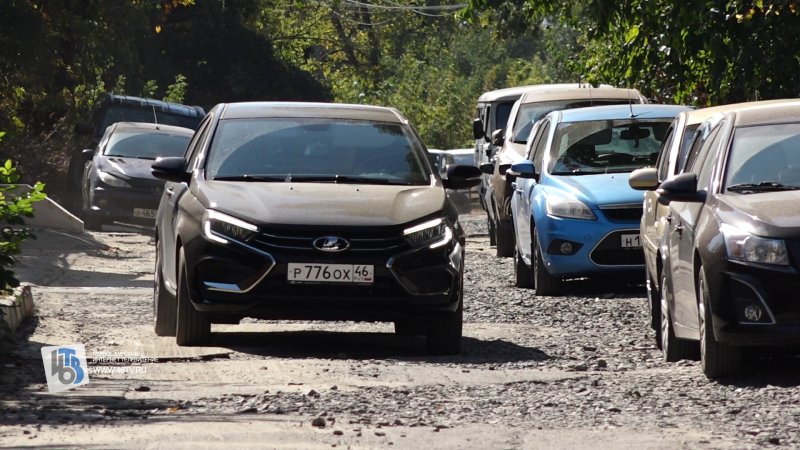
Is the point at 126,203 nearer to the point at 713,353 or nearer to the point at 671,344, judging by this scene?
the point at 671,344

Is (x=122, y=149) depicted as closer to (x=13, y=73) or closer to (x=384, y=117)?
(x=13, y=73)

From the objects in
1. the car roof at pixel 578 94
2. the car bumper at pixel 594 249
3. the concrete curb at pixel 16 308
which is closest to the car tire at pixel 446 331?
the concrete curb at pixel 16 308

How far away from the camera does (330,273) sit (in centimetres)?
1066

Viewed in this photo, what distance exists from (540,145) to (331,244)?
7.70 meters

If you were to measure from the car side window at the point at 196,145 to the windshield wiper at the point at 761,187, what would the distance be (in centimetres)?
375

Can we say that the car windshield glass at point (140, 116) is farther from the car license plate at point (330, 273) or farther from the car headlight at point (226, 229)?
the car license plate at point (330, 273)

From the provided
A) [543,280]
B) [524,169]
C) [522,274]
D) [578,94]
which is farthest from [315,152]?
[578,94]

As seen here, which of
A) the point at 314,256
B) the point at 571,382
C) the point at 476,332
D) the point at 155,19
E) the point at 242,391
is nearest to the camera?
the point at 242,391

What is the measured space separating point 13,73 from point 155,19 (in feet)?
52.0

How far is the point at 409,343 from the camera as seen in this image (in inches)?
470

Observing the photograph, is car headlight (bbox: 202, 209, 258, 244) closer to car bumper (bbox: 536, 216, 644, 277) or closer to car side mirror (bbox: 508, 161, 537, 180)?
car bumper (bbox: 536, 216, 644, 277)

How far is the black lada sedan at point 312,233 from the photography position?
10.7 m

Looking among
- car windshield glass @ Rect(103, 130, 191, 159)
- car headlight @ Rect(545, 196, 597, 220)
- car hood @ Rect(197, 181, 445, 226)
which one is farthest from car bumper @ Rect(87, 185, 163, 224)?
car hood @ Rect(197, 181, 445, 226)

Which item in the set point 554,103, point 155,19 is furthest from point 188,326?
point 155,19
